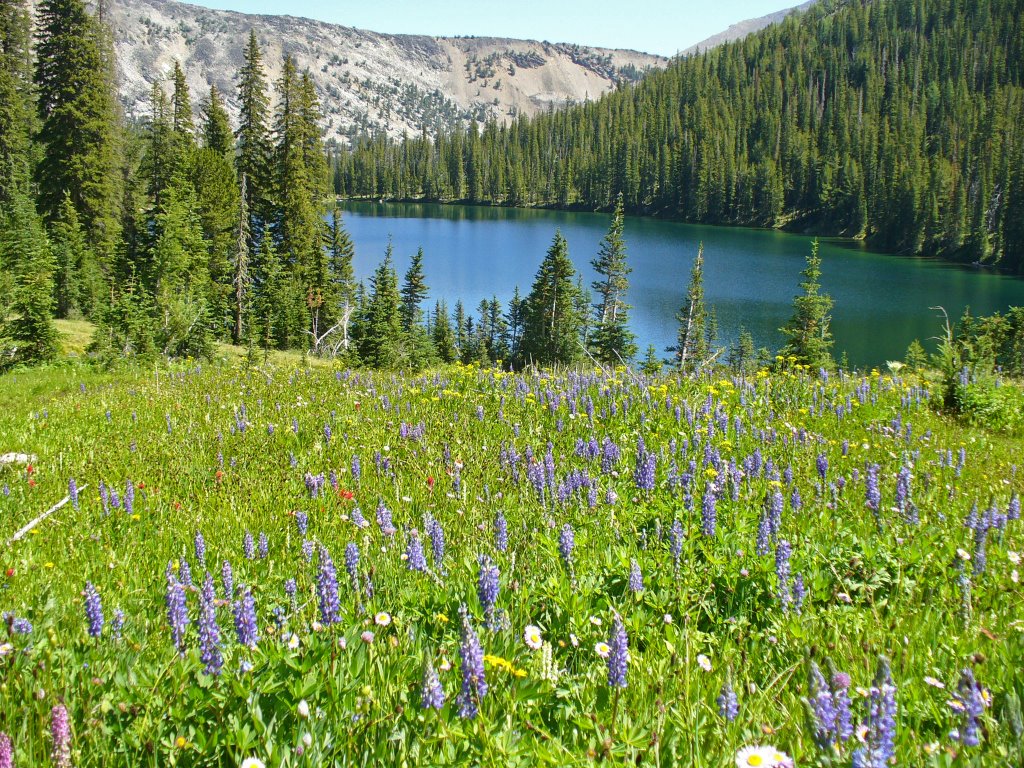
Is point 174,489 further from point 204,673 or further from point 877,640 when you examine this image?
point 877,640

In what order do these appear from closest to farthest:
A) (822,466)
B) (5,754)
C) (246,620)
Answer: (5,754) < (246,620) < (822,466)

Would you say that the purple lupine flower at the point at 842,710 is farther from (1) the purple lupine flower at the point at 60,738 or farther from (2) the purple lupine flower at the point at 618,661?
(1) the purple lupine flower at the point at 60,738

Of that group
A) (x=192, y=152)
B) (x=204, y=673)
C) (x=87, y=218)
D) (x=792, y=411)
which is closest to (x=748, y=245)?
(x=192, y=152)

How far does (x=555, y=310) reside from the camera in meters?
54.1

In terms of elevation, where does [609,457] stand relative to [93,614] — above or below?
below

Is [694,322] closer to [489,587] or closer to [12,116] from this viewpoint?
[489,587]

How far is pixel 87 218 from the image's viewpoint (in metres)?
39.4

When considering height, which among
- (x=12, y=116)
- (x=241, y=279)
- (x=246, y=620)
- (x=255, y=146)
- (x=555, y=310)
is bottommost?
(x=555, y=310)

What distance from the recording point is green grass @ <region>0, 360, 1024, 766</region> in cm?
212

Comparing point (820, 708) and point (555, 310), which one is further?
point (555, 310)

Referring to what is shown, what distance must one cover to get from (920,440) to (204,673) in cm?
782

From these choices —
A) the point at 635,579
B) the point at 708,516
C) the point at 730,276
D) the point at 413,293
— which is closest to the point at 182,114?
the point at 413,293

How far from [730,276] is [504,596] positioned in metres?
85.4

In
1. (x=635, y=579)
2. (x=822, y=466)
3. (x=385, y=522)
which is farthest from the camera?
(x=822, y=466)
